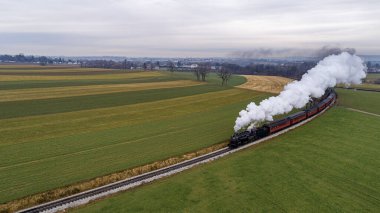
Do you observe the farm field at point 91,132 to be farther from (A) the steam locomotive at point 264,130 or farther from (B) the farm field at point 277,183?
(B) the farm field at point 277,183

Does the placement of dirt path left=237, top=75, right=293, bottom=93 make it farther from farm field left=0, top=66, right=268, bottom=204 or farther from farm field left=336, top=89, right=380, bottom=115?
farm field left=0, top=66, right=268, bottom=204

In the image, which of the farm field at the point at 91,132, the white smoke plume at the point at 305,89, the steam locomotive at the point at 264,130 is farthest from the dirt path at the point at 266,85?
the steam locomotive at the point at 264,130

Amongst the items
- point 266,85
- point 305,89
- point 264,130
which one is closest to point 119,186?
point 264,130

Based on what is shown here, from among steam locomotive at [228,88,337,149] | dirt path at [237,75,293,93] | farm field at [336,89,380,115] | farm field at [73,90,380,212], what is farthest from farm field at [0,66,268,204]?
dirt path at [237,75,293,93]

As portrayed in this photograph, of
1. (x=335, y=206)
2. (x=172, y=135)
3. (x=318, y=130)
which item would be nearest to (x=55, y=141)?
(x=172, y=135)

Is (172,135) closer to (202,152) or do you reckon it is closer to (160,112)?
(202,152)

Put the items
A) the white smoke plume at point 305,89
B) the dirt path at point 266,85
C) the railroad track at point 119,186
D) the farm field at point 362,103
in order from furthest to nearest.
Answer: the dirt path at point 266,85 → the farm field at point 362,103 → the white smoke plume at point 305,89 → the railroad track at point 119,186

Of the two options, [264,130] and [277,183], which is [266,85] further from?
[277,183]
